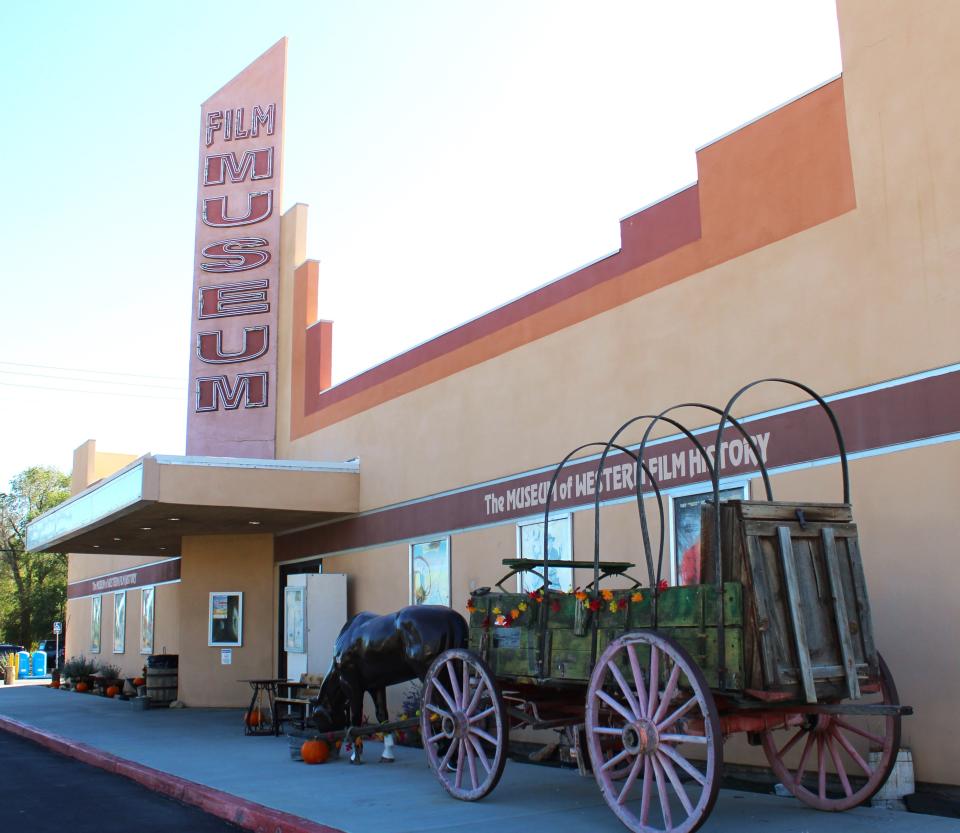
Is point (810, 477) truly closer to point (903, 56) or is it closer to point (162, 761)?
point (903, 56)

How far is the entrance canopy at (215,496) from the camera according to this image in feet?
54.4

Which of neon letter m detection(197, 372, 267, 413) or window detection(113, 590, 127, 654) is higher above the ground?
neon letter m detection(197, 372, 267, 413)

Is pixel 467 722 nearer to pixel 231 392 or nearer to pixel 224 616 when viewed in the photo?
pixel 231 392

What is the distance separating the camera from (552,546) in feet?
42.3

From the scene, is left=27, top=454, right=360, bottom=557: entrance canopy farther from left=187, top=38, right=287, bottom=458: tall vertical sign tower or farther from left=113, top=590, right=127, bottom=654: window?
left=113, top=590, right=127, bottom=654: window

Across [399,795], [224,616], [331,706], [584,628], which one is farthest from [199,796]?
[224,616]

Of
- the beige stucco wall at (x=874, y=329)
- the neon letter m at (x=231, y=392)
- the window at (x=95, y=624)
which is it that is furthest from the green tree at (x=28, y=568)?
the beige stucco wall at (x=874, y=329)

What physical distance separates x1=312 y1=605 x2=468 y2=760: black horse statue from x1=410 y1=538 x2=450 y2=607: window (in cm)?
224

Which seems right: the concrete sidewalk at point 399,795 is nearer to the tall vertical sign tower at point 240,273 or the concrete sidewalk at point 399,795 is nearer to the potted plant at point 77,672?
the tall vertical sign tower at point 240,273

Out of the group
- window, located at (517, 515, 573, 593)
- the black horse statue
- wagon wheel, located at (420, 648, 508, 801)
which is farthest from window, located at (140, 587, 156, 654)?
wagon wheel, located at (420, 648, 508, 801)

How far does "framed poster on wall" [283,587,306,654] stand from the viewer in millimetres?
17297

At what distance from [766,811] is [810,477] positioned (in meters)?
3.06

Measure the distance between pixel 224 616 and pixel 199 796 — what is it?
40.2 ft

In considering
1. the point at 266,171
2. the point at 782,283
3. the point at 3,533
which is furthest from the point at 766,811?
the point at 3,533
